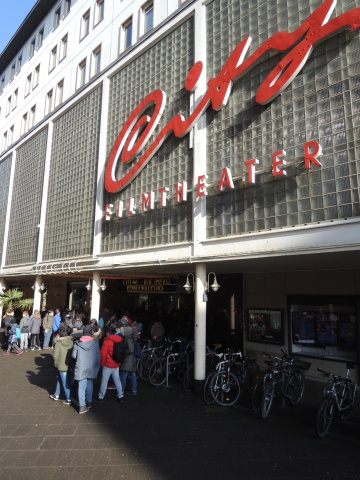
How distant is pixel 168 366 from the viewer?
11.0 meters

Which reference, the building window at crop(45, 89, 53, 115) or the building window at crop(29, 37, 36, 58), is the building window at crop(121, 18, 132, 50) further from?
the building window at crop(29, 37, 36, 58)

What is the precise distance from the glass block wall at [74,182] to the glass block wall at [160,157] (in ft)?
5.51

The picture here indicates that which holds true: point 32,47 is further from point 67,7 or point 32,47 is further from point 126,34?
point 126,34

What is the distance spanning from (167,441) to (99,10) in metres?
21.1

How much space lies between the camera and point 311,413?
28.0 feet

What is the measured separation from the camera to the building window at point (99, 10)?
19427 millimetres

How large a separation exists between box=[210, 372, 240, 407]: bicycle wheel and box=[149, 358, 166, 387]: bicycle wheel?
8.25 feet

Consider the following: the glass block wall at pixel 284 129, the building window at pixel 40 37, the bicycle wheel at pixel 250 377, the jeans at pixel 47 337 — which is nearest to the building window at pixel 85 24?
the building window at pixel 40 37

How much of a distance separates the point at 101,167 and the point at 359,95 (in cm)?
1080

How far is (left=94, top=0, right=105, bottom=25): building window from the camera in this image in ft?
63.7

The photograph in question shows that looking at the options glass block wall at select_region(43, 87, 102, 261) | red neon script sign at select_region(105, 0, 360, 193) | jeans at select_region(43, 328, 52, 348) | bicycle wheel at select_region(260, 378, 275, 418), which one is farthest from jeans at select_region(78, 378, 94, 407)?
jeans at select_region(43, 328, 52, 348)

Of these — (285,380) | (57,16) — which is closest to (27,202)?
(57,16)

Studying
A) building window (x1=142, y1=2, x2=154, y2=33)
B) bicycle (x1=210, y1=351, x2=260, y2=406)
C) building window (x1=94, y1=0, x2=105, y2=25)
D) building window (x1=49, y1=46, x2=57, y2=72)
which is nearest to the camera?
bicycle (x1=210, y1=351, x2=260, y2=406)

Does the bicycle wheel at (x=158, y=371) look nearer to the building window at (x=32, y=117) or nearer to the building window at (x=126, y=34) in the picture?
the building window at (x=126, y=34)
